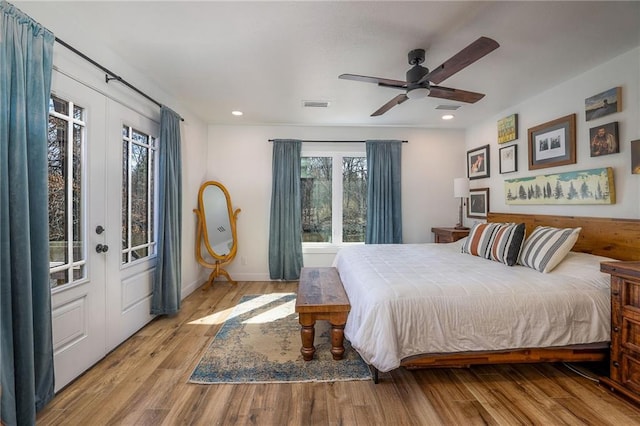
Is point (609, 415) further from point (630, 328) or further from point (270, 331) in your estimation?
point (270, 331)

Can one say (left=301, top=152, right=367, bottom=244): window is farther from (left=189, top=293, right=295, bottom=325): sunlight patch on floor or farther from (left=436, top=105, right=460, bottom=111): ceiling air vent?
(left=436, top=105, right=460, bottom=111): ceiling air vent

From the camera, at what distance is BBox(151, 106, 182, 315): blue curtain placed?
9.46 ft

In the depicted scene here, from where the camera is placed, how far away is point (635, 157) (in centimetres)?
222

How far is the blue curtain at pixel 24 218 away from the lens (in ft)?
4.44

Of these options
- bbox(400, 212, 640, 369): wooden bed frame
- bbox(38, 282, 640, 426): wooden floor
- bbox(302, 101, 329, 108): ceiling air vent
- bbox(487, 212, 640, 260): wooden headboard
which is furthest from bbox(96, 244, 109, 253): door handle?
bbox(487, 212, 640, 260): wooden headboard

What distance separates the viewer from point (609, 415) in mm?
1596

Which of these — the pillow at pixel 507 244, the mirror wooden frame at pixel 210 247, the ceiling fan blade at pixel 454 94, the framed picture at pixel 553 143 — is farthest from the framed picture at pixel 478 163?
the mirror wooden frame at pixel 210 247

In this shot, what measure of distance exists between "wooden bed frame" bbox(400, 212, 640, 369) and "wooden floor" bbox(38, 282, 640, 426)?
0.17 m

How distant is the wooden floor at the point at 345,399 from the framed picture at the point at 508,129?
2.64 m

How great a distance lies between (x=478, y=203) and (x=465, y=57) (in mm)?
2970

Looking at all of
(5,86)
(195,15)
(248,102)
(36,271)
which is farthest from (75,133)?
(248,102)

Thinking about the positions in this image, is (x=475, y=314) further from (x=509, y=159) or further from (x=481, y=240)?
(x=509, y=159)

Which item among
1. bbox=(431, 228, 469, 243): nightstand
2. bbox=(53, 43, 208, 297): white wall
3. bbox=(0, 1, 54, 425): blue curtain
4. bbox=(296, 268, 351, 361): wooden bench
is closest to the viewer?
bbox=(0, 1, 54, 425): blue curtain

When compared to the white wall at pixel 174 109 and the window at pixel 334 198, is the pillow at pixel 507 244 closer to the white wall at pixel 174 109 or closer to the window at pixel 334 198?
the window at pixel 334 198
